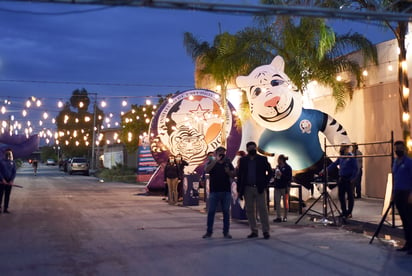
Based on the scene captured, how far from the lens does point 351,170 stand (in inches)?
558

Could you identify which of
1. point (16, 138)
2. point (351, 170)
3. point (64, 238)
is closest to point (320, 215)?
point (351, 170)

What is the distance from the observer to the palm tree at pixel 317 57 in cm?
2036

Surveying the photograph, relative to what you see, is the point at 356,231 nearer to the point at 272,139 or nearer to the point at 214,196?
the point at 214,196

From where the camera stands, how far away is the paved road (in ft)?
27.1

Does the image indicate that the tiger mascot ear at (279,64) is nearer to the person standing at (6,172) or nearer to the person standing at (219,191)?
the person standing at (219,191)

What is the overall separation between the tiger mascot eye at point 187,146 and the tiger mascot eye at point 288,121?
4589mm

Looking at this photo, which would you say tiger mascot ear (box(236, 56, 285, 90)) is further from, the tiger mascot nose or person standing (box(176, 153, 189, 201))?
person standing (box(176, 153, 189, 201))

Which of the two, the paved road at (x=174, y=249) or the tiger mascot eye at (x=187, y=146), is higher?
the tiger mascot eye at (x=187, y=146)

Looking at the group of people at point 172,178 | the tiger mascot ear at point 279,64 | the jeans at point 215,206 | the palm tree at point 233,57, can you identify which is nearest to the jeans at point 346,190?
the jeans at point 215,206

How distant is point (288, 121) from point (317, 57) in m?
3.39

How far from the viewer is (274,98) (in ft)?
60.6

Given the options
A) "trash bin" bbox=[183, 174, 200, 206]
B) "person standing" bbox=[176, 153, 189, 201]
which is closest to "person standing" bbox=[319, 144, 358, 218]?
"trash bin" bbox=[183, 174, 200, 206]

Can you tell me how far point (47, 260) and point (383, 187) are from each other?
1407 cm

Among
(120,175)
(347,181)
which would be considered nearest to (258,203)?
(347,181)
